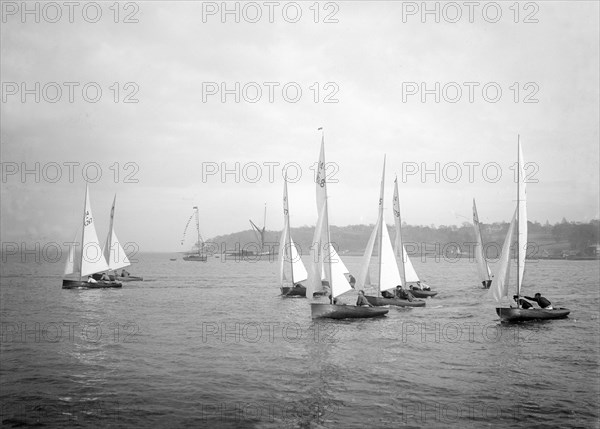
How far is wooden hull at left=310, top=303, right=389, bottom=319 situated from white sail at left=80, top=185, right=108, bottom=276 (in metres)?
33.9

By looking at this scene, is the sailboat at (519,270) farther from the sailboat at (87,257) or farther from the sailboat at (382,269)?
the sailboat at (87,257)

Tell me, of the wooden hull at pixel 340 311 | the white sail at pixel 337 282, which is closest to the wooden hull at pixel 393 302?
the wooden hull at pixel 340 311

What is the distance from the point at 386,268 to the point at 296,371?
21.0 metres

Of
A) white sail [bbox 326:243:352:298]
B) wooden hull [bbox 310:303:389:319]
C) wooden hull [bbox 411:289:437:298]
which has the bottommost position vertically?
wooden hull [bbox 411:289:437:298]

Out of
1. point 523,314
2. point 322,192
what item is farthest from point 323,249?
point 523,314

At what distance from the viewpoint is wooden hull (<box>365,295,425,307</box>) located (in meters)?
40.4

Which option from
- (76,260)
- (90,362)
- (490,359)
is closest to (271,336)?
(90,362)

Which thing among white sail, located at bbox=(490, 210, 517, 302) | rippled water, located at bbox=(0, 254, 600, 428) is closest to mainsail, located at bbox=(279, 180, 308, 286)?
rippled water, located at bbox=(0, 254, 600, 428)

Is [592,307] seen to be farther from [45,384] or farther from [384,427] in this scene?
[45,384]

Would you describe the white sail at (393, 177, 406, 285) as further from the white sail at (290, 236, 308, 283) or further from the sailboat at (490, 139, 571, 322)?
the sailboat at (490, 139, 571, 322)

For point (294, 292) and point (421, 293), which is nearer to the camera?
point (421, 293)

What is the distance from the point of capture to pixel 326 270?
117ft

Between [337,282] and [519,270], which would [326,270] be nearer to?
[337,282]

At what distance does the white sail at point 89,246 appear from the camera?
5772 centimetres
